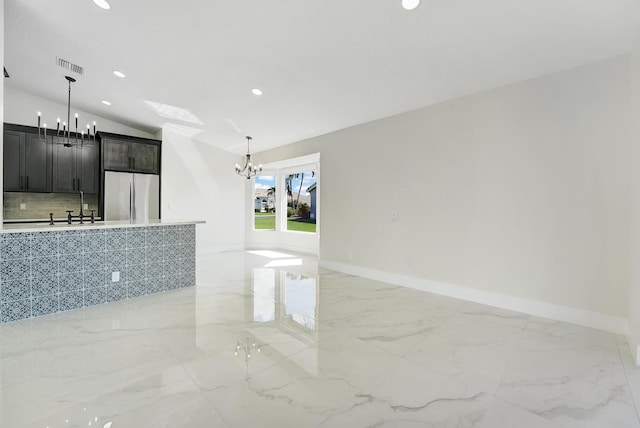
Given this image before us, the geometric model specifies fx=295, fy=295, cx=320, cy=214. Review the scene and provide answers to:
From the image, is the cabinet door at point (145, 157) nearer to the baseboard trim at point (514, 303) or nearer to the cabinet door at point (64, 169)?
the cabinet door at point (64, 169)

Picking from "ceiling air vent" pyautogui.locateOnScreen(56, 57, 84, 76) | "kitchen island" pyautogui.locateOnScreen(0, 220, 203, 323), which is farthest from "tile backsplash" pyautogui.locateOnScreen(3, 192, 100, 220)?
"kitchen island" pyautogui.locateOnScreen(0, 220, 203, 323)

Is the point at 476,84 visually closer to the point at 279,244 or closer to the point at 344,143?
the point at 344,143

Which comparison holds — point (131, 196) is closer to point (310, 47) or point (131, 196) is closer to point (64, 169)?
point (64, 169)

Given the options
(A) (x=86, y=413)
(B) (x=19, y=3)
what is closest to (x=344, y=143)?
(B) (x=19, y=3)

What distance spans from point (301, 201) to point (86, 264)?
5255 millimetres

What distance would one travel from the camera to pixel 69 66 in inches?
169

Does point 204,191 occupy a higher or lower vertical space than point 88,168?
lower

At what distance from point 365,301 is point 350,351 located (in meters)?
1.35

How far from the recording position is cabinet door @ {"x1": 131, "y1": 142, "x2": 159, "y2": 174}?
6.21 m

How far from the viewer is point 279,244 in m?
8.16

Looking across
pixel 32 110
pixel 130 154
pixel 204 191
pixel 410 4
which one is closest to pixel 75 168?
pixel 130 154

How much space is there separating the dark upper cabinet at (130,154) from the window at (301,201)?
10.5 feet

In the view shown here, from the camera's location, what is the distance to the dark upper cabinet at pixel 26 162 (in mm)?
5281

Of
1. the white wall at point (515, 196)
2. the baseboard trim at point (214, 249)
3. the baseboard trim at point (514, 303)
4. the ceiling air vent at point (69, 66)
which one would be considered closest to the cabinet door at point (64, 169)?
the ceiling air vent at point (69, 66)
